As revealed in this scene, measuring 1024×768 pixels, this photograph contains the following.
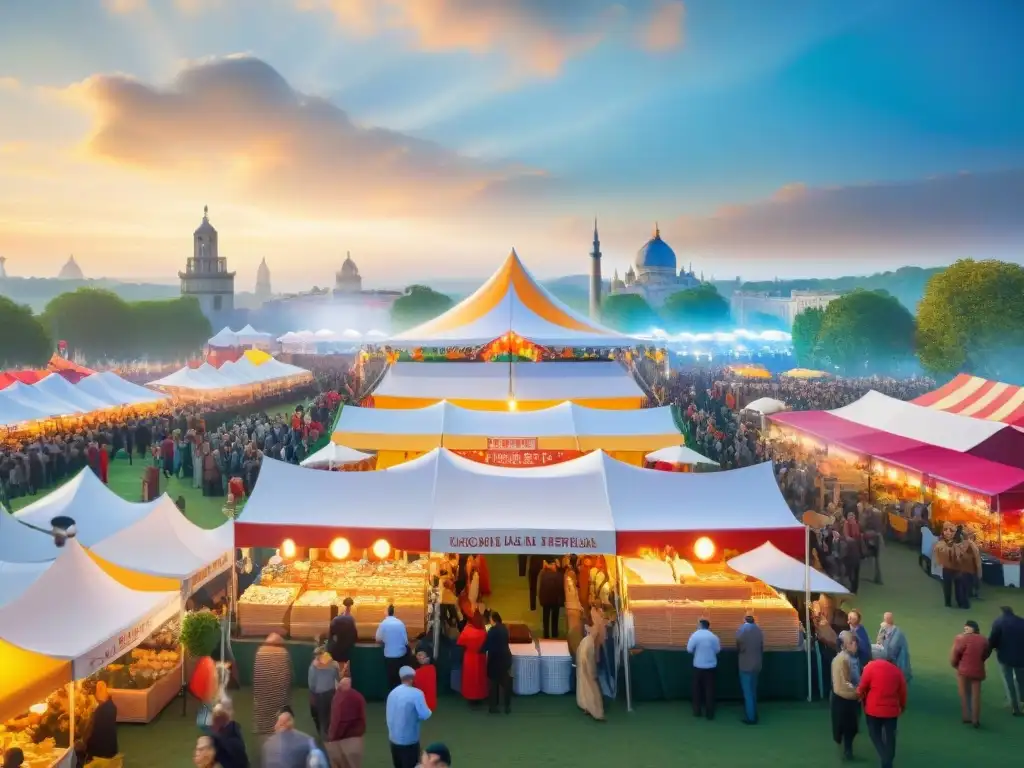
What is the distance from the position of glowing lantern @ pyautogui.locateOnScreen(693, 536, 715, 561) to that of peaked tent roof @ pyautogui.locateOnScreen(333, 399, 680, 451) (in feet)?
16.0

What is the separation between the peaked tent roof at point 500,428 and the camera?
1295 centimetres

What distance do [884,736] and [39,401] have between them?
70.6 feet

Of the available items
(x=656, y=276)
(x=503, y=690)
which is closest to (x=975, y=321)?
(x=503, y=690)

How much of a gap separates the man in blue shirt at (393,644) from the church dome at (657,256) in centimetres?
12707

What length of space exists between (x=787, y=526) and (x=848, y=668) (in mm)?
1719

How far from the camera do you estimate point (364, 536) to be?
8.07 m

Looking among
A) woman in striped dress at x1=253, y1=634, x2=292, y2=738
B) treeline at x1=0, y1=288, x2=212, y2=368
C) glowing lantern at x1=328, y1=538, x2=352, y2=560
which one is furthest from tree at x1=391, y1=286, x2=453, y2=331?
woman in striped dress at x1=253, y1=634, x2=292, y2=738

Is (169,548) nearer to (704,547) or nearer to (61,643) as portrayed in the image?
(61,643)

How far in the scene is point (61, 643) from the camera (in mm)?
6219

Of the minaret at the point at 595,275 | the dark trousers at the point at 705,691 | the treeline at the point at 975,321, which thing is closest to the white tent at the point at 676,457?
the dark trousers at the point at 705,691

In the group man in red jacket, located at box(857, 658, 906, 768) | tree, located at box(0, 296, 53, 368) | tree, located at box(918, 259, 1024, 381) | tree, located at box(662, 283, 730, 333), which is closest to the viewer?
man in red jacket, located at box(857, 658, 906, 768)

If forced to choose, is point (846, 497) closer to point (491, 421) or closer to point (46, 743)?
point (491, 421)

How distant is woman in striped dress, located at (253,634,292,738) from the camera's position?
21.1 feet

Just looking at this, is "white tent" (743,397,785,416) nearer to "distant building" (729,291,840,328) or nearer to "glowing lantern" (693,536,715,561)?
"glowing lantern" (693,536,715,561)
